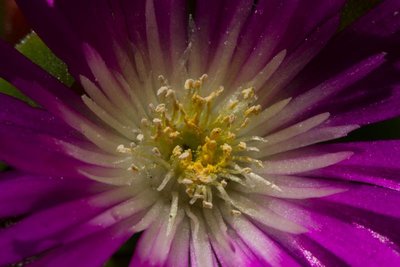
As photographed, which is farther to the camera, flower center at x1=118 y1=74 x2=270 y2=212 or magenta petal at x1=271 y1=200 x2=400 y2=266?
flower center at x1=118 y1=74 x2=270 y2=212

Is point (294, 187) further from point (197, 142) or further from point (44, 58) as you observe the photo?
point (44, 58)

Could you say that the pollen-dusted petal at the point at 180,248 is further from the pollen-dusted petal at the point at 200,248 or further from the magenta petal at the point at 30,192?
the magenta petal at the point at 30,192

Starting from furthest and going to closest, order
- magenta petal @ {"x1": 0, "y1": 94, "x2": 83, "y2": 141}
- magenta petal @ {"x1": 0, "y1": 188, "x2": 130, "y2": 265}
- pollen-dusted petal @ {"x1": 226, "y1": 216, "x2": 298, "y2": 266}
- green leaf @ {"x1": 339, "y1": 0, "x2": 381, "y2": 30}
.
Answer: green leaf @ {"x1": 339, "y1": 0, "x2": 381, "y2": 30} < pollen-dusted petal @ {"x1": 226, "y1": 216, "x2": 298, "y2": 266} < magenta petal @ {"x1": 0, "y1": 94, "x2": 83, "y2": 141} < magenta petal @ {"x1": 0, "y1": 188, "x2": 130, "y2": 265}

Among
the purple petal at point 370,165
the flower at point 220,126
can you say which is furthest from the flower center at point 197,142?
the purple petal at point 370,165

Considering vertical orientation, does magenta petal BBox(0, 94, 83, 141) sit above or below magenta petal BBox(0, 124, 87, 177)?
above

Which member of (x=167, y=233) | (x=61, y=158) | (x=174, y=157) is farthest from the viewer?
(x=174, y=157)

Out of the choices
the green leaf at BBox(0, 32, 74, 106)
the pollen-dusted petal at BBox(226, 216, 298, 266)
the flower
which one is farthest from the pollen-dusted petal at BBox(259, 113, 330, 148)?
the green leaf at BBox(0, 32, 74, 106)

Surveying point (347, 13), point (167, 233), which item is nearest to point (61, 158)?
point (167, 233)

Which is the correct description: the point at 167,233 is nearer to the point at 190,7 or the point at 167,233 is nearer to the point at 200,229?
the point at 200,229

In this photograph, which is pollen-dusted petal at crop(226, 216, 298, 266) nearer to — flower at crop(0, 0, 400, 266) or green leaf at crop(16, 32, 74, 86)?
flower at crop(0, 0, 400, 266)
